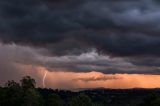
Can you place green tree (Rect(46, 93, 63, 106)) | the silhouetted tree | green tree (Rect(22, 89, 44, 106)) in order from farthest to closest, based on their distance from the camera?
green tree (Rect(46, 93, 63, 106)) < the silhouetted tree < green tree (Rect(22, 89, 44, 106))

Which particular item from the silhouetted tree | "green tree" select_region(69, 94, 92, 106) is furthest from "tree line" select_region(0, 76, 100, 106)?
the silhouetted tree

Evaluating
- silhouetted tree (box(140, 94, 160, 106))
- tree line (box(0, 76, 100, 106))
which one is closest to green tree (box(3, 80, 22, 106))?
tree line (box(0, 76, 100, 106))

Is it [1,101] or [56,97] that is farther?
[56,97]

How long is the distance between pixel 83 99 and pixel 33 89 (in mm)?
21476

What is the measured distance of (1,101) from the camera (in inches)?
6412

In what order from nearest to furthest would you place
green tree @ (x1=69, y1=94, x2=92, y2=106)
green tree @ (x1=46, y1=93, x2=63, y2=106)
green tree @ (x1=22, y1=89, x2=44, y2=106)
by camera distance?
green tree @ (x1=22, y1=89, x2=44, y2=106) → green tree @ (x1=69, y1=94, x2=92, y2=106) → green tree @ (x1=46, y1=93, x2=63, y2=106)

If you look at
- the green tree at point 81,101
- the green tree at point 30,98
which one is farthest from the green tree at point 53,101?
the green tree at point 30,98

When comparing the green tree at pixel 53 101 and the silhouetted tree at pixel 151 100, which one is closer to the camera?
the silhouetted tree at pixel 151 100

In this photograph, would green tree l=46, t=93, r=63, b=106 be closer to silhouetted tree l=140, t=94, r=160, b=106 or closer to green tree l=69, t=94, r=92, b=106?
green tree l=69, t=94, r=92, b=106

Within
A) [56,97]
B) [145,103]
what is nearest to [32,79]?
[56,97]

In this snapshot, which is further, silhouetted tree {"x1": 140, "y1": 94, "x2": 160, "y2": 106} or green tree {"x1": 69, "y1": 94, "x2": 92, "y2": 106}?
green tree {"x1": 69, "y1": 94, "x2": 92, "y2": 106}

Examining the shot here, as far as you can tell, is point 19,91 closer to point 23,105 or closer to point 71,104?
point 23,105

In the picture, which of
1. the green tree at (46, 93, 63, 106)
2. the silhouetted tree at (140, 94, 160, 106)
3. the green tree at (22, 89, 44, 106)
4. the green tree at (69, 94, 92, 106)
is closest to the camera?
the green tree at (22, 89, 44, 106)

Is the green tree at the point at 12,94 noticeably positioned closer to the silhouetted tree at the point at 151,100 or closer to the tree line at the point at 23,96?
the tree line at the point at 23,96
